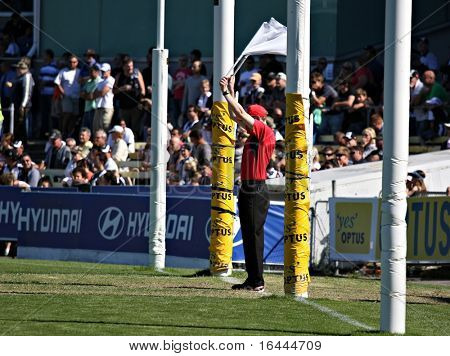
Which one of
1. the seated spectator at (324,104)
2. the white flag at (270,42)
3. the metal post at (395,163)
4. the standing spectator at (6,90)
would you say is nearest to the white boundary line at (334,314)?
the metal post at (395,163)

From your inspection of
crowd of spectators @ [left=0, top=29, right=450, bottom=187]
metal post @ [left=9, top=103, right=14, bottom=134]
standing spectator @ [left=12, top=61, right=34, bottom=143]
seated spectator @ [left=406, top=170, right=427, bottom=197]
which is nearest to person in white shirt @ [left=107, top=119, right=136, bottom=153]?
crowd of spectators @ [left=0, top=29, right=450, bottom=187]

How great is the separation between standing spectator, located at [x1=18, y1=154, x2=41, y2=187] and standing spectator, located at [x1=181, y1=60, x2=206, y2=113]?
3758 millimetres

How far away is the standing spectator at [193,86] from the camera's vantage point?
28172 mm

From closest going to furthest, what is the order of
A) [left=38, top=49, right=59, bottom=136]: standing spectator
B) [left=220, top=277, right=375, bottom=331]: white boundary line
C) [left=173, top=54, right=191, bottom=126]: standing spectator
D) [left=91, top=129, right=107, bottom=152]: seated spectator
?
[left=220, top=277, right=375, bottom=331]: white boundary line, [left=91, top=129, right=107, bottom=152]: seated spectator, [left=173, top=54, right=191, bottom=126]: standing spectator, [left=38, top=49, right=59, bottom=136]: standing spectator

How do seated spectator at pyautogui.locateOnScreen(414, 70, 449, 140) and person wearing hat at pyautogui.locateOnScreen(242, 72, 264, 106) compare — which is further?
person wearing hat at pyautogui.locateOnScreen(242, 72, 264, 106)

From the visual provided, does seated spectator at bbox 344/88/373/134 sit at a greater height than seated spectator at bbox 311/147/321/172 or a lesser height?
greater

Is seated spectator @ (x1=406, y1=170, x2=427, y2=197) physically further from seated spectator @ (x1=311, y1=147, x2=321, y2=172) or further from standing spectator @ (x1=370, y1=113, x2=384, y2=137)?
standing spectator @ (x1=370, y1=113, x2=384, y2=137)

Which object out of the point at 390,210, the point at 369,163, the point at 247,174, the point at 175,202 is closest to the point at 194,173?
the point at 175,202

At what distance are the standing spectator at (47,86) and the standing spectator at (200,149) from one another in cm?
772

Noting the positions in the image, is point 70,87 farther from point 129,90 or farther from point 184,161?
point 184,161

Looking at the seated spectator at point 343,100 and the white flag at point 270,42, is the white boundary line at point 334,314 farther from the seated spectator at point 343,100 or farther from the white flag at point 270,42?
the seated spectator at point 343,100

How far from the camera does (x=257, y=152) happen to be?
15047 millimetres

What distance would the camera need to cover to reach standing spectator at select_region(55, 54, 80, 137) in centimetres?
3008
